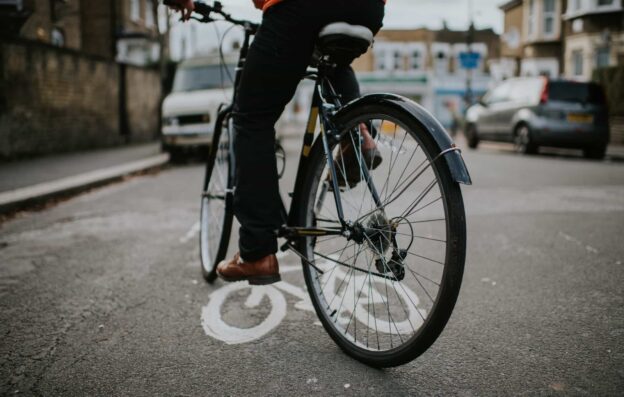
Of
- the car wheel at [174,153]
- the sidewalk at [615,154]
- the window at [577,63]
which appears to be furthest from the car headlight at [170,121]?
the window at [577,63]

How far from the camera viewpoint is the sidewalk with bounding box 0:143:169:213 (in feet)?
22.9

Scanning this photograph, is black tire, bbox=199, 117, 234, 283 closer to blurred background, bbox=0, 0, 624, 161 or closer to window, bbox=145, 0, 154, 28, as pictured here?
blurred background, bbox=0, 0, 624, 161

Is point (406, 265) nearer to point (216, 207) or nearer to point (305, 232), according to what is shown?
point (305, 232)

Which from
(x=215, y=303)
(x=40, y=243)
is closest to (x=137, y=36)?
(x=40, y=243)

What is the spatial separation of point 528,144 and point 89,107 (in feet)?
36.1

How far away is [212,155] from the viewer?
11.9ft

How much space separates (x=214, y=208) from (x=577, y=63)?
27.0 meters

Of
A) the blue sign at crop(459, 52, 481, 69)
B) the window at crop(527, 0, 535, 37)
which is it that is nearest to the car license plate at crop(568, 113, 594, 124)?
the blue sign at crop(459, 52, 481, 69)

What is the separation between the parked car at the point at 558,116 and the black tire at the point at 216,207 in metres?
10.8

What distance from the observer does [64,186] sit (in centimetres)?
766

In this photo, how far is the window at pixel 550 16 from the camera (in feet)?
93.3

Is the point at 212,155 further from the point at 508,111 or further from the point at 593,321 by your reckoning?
the point at 508,111

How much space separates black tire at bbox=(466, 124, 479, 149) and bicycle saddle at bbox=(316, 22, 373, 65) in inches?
570

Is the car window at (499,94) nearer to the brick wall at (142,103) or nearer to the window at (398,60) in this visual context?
the brick wall at (142,103)
